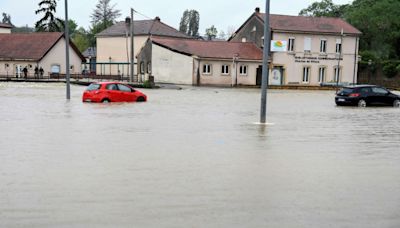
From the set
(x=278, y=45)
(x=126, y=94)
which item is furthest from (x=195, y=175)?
(x=278, y=45)

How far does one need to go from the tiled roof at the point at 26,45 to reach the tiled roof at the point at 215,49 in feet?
54.4

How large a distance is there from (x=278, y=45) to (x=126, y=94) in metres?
31.2

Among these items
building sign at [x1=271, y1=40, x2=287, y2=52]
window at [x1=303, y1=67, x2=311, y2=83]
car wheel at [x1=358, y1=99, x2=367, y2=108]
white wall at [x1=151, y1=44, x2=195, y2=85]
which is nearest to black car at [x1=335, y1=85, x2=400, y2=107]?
car wheel at [x1=358, y1=99, x2=367, y2=108]

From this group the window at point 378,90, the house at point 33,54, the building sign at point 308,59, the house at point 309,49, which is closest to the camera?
the window at point 378,90

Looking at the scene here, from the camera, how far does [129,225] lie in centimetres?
634

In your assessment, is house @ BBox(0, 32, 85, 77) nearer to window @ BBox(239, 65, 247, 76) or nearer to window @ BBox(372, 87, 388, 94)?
window @ BBox(239, 65, 247, 76)

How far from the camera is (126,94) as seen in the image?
29.7m

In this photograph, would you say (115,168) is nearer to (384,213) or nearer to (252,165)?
(252,165)

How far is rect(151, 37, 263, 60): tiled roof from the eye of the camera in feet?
183

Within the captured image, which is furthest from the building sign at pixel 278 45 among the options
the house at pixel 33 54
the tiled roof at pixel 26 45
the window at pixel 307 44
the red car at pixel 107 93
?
the red car at pixel 107 93

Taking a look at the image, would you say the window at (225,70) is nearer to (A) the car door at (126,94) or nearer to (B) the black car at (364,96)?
(B) the black car at (364,96)

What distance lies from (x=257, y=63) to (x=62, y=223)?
171ft

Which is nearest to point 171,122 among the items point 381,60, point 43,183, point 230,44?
point 43,183

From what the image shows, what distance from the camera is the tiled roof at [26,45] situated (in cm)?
6581
